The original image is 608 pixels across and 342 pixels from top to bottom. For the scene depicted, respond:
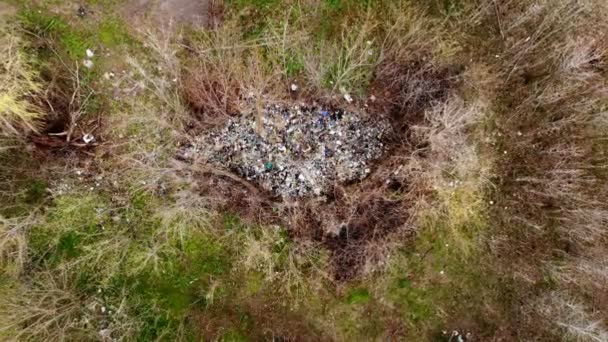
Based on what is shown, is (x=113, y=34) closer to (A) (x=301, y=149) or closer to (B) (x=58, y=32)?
(B) (x=58, y=32)

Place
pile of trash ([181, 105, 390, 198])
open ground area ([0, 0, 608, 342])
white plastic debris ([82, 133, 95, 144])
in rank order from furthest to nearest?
pile of trash ([181, 105, 390, 198]), white plastic debris ([82, 133, 95, 144]), open ground area ([0, 0, 608, 342])

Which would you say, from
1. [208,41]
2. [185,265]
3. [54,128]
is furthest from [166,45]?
[185,265]

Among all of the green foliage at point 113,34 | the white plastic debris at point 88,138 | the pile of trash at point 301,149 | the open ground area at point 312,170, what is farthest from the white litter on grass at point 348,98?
the white plastic debris at point 88,138

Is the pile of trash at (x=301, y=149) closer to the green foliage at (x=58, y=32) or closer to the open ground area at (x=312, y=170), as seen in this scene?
the open ground area at (x=312, y=170)

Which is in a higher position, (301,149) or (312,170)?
(301,149)

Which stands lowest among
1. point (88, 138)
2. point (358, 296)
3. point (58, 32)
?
point (358, 296)

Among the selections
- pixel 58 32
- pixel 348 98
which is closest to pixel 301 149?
pixel 348 98

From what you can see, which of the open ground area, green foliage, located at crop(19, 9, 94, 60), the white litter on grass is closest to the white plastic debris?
the open ground area

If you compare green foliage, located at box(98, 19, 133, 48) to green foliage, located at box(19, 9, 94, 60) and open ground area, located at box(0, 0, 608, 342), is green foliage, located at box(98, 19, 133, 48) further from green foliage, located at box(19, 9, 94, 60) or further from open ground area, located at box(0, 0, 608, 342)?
green foliage, located at box(19, 9, 94, 60)
